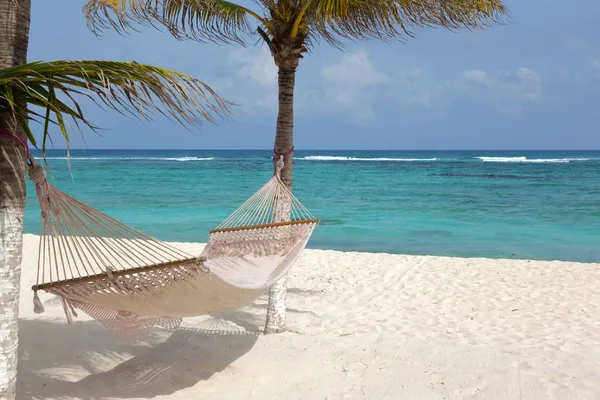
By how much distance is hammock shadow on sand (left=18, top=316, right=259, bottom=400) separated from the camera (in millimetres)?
2475

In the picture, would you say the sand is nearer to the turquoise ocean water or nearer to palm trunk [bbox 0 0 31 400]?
palm trunk [bbox 0 0 31 400]

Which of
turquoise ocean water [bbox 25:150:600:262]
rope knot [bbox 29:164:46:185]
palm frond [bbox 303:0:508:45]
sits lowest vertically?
turquoise ocean water [bbox 25:150:600:262]

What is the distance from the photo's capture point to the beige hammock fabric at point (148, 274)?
198 centimetres

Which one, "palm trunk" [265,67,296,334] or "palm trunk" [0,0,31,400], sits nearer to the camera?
"palm trunk" [0,0,31,400]

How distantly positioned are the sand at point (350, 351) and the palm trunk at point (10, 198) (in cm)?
63

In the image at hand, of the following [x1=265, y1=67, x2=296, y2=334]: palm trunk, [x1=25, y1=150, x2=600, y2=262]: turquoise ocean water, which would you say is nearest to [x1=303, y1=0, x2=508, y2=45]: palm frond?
[x1=265, y1=67, x2=296, y2=334]: palm trunk

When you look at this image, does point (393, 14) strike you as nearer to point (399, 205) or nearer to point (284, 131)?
point (284, 131)

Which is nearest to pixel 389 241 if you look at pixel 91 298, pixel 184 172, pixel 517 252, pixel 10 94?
pixel 517 252

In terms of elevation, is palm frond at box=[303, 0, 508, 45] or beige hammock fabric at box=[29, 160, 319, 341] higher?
palm frond at box=[303, 0, 508, 45]

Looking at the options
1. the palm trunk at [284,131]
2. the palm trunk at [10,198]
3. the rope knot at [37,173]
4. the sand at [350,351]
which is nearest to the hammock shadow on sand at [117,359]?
the sand at [350,351]

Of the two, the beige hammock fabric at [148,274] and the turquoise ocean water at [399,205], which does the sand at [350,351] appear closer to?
the beige hammock fabric at [148,274]

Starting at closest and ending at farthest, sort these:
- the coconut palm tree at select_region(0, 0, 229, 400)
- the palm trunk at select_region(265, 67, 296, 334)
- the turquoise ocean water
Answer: the coconut palm tree at select_region(0, 0, 229, 400) < the palm trunk at select_region(265, 67, 296, 334) < the turquoise ocean water

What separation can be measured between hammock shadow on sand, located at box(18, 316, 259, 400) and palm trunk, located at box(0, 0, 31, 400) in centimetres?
63

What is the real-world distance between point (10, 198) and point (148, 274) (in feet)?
1.91
